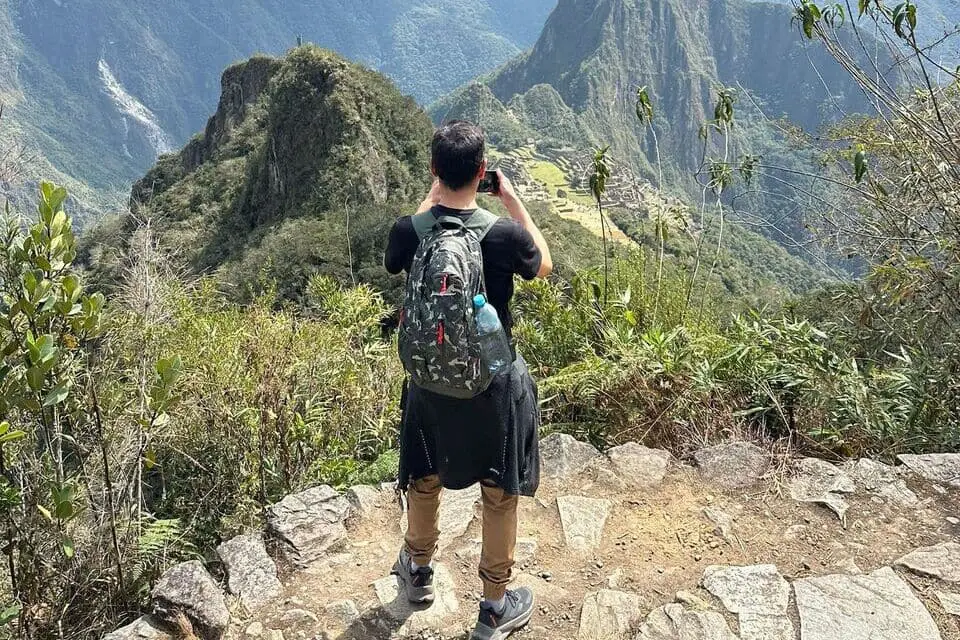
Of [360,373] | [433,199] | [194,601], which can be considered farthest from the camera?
[360,373]

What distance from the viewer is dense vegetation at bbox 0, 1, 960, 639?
2289 mm

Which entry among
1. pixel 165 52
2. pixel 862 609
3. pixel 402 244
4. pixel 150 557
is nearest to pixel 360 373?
pixel 150 557

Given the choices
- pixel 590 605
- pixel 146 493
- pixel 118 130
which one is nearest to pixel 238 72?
pixel 146 493

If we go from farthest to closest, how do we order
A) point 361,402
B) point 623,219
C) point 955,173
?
point 623,219
point 361,402
point 955,173

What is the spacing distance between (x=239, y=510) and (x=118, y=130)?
147695 mm

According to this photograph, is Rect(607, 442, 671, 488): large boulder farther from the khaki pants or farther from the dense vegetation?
the khaki pants

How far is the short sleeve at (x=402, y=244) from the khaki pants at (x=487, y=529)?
0.68m

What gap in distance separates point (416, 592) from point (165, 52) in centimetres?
19797

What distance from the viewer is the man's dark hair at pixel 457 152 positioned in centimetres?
185

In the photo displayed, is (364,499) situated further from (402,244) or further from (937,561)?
(937,561)

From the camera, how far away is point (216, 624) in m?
2.33

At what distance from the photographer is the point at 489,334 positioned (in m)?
1.85

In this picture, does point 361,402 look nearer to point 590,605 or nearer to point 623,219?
point 590,605

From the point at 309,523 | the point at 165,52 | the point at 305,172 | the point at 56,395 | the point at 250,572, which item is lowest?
the point at 250,572
